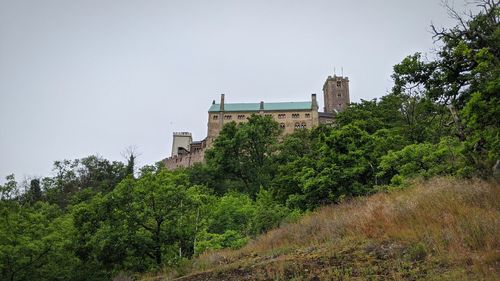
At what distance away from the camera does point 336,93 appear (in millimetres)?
112062

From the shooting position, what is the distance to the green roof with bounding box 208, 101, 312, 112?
308 ft

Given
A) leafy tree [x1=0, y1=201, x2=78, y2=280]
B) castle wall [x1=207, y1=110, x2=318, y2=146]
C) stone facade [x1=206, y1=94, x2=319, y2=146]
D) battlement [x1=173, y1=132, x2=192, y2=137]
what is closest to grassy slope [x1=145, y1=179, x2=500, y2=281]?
leafy tree [x1=0, y1=201, x2=78, y2=280]

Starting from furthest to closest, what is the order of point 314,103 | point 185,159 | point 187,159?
point 314,103
point 185,159
point 187,159

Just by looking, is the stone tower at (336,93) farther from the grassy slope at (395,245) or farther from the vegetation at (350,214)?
the grassy slope at (395,245)

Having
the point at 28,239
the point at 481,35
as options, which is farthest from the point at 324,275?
the point at 28,239

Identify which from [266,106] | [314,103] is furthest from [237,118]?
[314,103]

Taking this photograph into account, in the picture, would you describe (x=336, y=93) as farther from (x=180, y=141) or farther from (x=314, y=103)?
(x=180, y=141)

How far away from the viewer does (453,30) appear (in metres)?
13.2

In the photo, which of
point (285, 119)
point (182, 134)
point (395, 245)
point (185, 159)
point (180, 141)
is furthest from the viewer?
point (182, 134)

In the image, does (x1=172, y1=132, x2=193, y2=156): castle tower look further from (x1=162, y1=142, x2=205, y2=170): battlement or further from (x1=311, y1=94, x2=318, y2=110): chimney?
(x1=311, y1=94, x2=318, y2=110): chimney

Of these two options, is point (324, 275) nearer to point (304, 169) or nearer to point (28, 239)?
point (304, 169)

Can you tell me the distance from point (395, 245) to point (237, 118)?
85.9 meters

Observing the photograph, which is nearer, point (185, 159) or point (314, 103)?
point (185, 159)

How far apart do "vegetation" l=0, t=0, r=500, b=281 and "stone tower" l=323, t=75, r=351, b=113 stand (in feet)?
273
